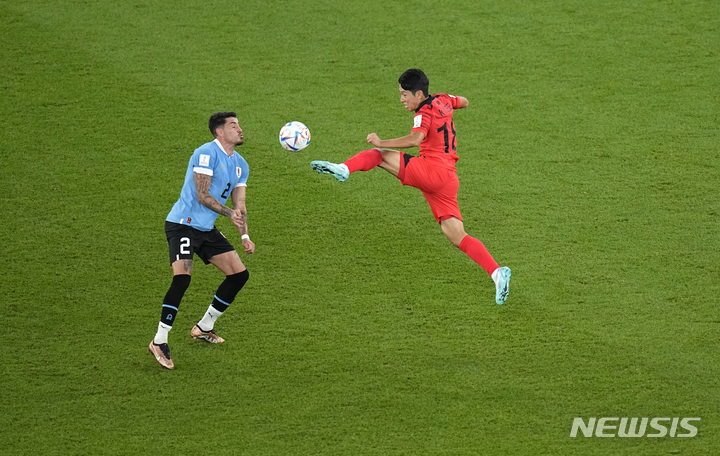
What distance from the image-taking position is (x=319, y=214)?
8.98 metres

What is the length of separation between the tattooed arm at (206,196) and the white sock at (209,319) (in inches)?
37.5

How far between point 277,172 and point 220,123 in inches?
120

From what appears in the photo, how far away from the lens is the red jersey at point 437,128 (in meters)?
6.66

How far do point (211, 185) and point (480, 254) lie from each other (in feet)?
7.88

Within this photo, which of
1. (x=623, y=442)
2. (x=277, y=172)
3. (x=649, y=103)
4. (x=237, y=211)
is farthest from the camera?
(x=649, y=103)

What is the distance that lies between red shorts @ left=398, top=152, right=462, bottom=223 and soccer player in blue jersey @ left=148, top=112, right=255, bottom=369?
4.74 feet

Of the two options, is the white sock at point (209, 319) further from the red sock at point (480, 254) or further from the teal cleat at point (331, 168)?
the red sock at point (480, 254)

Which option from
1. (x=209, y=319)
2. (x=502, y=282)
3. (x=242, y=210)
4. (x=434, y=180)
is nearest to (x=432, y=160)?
(x=434, y=180)

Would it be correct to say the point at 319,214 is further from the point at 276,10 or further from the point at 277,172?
the point at 276,10

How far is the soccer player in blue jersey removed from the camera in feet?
21.5

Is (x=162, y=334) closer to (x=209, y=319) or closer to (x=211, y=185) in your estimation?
(x=209, y=319)

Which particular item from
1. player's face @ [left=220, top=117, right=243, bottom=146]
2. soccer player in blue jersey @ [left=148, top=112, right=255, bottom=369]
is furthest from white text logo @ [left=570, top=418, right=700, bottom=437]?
player's face @ [left=220, top=117, right=243, bottom=146]

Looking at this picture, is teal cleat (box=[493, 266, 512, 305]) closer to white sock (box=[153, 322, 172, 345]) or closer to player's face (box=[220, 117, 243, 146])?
player's face (box=[220, 117, 243, 146])

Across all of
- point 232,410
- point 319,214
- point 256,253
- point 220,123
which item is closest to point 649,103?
point 319,214
